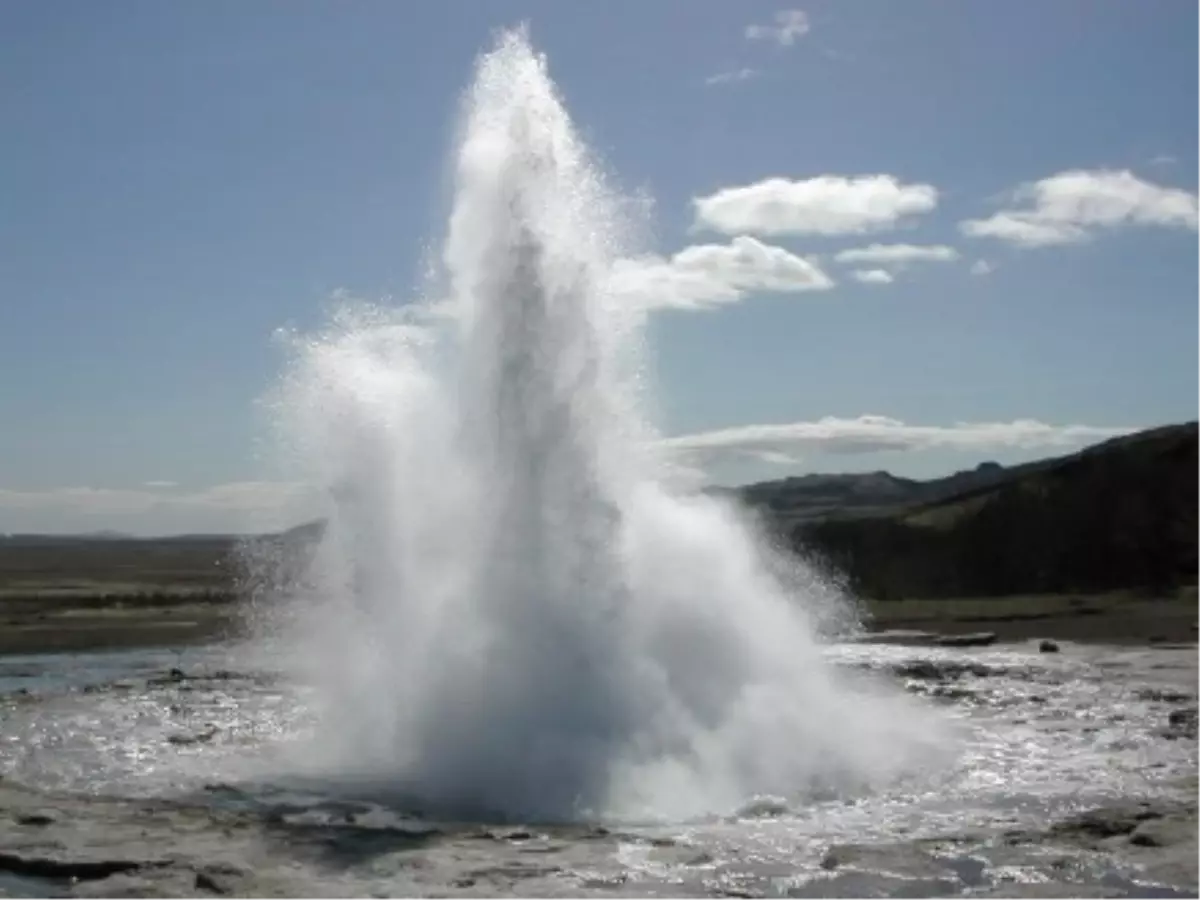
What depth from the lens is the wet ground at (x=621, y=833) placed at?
11.9 metres

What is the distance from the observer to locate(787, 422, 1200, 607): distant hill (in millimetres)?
56375

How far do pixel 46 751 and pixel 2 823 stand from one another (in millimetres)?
6281

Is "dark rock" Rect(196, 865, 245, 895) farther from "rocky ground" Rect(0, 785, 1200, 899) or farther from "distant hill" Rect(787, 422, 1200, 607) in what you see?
"distant hill" Rect(787, 422, 1200, 607)

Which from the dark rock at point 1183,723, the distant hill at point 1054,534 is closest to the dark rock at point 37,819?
the dark rock at point 1183,723

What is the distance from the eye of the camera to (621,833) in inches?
541

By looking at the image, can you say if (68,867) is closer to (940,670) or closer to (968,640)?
(940,670)

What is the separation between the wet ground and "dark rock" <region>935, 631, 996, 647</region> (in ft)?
52.5

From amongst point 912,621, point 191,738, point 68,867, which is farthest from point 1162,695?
point 912,621

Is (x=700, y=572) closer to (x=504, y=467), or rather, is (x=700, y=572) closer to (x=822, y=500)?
(x=504, y=467)

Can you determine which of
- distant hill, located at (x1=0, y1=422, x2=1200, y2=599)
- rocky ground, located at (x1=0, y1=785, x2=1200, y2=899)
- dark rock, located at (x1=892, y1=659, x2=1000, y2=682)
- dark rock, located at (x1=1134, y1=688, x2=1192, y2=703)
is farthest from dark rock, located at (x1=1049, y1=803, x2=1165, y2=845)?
distant hill, located at (x1=0, y1=422, x2=1200, y2=599)

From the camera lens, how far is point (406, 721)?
61.4 ft

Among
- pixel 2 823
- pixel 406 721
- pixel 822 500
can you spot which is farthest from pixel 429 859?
pixel 822 500

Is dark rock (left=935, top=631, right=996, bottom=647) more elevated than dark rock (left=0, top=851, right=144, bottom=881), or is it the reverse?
dark rock (left=0, top=851, right=144, bottom=881)

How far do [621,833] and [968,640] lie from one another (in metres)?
27.3
